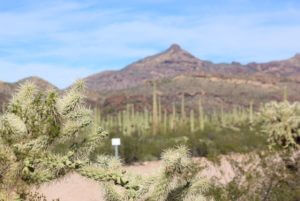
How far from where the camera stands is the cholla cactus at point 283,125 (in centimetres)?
2314

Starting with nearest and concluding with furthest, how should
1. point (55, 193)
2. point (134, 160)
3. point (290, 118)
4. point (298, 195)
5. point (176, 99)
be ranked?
point (298, 195)
point (55, 193)
point (290, 118)
point (134, 160)
point (176, 99)

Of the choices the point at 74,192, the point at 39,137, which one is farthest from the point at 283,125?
the point at 39,137

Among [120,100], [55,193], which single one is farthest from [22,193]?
[120,100]

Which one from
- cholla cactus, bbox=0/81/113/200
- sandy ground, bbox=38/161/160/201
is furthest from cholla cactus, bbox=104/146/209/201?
sandy ground, bbox=38/161/160/201

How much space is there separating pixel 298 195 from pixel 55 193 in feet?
23.4

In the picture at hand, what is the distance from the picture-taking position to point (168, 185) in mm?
4129

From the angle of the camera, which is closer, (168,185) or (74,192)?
(168,185)

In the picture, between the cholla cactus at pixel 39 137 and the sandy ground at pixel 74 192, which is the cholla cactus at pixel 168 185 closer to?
the cholla cactus at pixel 39 137

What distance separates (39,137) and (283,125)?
20.0 meters

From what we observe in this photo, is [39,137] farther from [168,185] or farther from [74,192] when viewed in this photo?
[74,192]

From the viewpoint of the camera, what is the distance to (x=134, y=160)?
1025 inches

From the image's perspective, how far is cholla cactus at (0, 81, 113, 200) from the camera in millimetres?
4324

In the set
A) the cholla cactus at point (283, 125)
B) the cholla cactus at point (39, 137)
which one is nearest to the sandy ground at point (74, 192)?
the cholla cactus at point (283, 125)

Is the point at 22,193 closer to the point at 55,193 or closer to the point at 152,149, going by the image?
the point at 55,193
